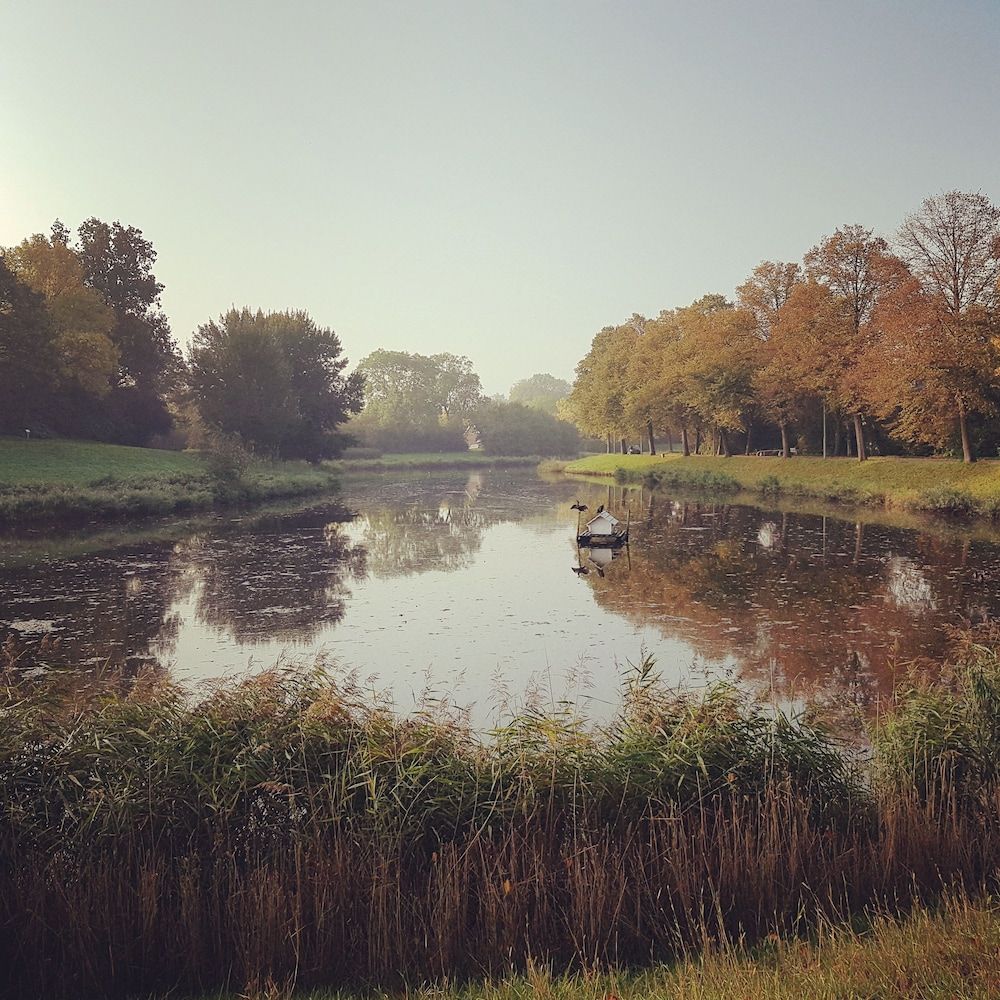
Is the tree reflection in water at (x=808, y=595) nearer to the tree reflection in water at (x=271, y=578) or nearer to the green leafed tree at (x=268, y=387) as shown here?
the tree reflection in water at (x=271, y=578)

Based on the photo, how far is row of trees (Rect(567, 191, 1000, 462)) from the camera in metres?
33.7

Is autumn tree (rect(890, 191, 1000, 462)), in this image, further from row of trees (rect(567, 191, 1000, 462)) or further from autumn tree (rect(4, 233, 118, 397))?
autumn tree (rect(4, 233, 118, 397))

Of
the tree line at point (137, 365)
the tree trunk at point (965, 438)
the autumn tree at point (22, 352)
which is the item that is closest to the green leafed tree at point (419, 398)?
the tree line at point (137, 365)

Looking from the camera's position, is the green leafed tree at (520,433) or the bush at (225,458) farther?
the green leafed tree at (520,433)

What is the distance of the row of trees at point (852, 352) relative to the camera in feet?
110

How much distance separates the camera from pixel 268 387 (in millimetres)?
56906

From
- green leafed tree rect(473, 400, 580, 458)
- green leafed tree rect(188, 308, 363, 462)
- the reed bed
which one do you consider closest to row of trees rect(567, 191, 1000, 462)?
green leafed tree rect(188, 308, 363, 462)

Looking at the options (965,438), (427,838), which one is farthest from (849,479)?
(427,838)

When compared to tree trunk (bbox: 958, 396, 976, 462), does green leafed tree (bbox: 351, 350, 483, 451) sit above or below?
above

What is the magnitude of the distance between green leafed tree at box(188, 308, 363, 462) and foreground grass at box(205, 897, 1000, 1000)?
5345cm

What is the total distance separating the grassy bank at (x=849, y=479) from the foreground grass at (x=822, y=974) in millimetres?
30190

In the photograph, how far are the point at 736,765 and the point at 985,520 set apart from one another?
1126 inches

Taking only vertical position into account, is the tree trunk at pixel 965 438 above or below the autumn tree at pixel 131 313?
below

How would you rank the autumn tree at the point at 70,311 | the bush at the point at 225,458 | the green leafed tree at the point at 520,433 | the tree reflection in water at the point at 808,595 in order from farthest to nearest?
the green leafed tree at the point at 520,433 → the autumn tree at the point at 70,311 → the bush at the point at 225,458 → the tree reflection in water at the point at 808,595
